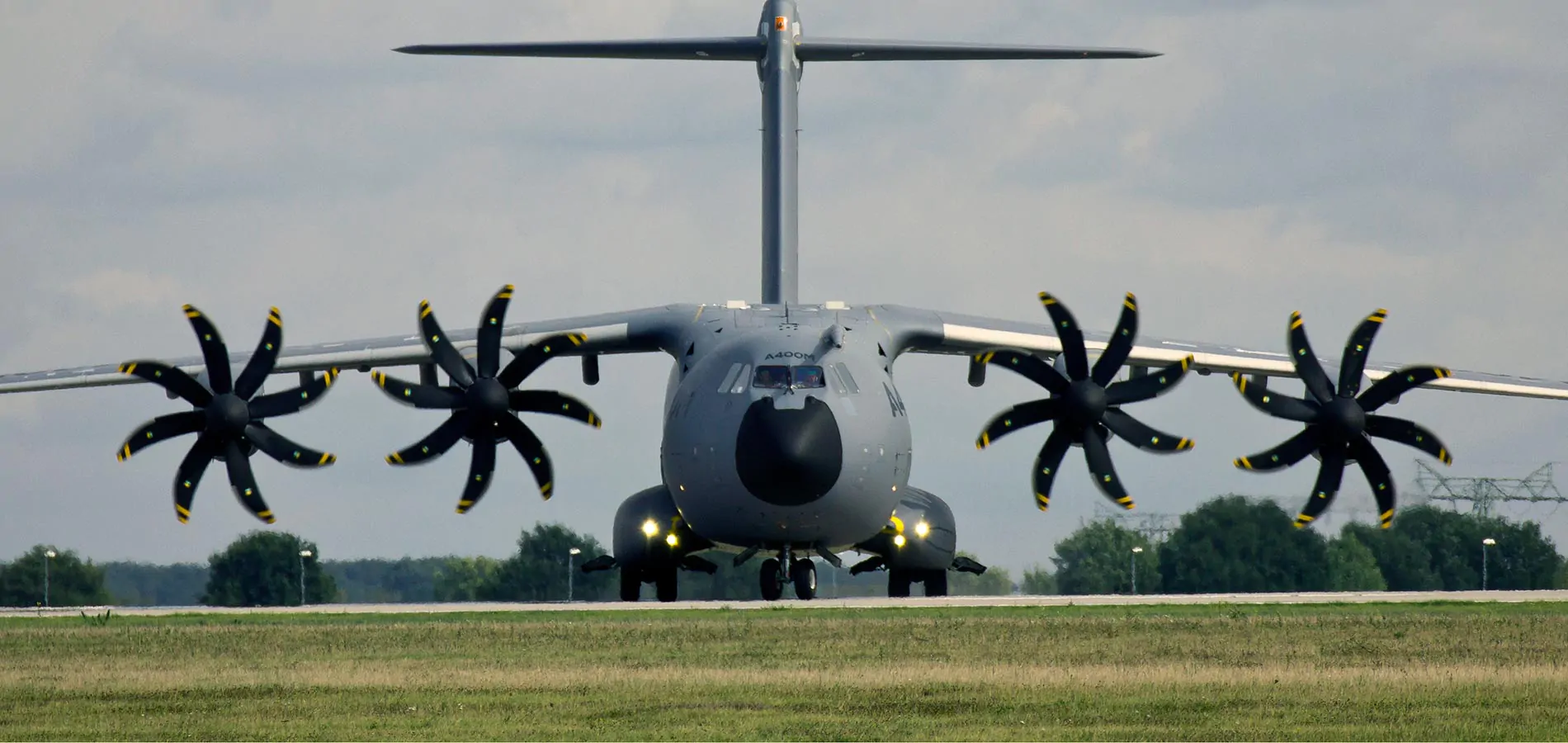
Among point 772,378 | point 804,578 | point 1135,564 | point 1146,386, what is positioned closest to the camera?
point 772,378

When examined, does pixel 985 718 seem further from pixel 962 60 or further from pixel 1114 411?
pixel 962 60

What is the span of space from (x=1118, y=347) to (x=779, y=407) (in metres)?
5.42

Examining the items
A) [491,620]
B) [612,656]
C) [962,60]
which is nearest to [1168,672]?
[612,656]

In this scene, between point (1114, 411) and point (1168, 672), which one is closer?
point (1168, 672)

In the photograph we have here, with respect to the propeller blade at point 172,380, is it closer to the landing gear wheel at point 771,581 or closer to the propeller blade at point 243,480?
the propeller blade at point 243,480

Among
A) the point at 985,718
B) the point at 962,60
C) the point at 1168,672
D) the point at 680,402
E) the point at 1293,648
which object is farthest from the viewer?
the point at 962,60

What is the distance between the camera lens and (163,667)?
1775 cm

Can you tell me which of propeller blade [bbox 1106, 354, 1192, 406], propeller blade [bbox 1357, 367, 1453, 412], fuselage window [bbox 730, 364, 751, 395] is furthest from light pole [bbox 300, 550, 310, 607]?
propeller blade [bbox 1357, 367, 1453, 412]

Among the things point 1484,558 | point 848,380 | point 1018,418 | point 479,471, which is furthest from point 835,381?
point 1484,558

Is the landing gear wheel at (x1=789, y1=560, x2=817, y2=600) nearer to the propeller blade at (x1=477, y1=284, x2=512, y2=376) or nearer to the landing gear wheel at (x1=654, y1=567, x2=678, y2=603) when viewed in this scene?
the landing gear wheel at (x1=654, y1=567, x2=678, y2=603)

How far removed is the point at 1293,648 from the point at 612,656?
245 inches

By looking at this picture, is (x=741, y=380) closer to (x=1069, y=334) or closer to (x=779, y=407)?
(x=779, y=407)

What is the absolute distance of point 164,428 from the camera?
27344mm

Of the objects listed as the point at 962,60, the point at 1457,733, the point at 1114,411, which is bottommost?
the point at 1457,733
